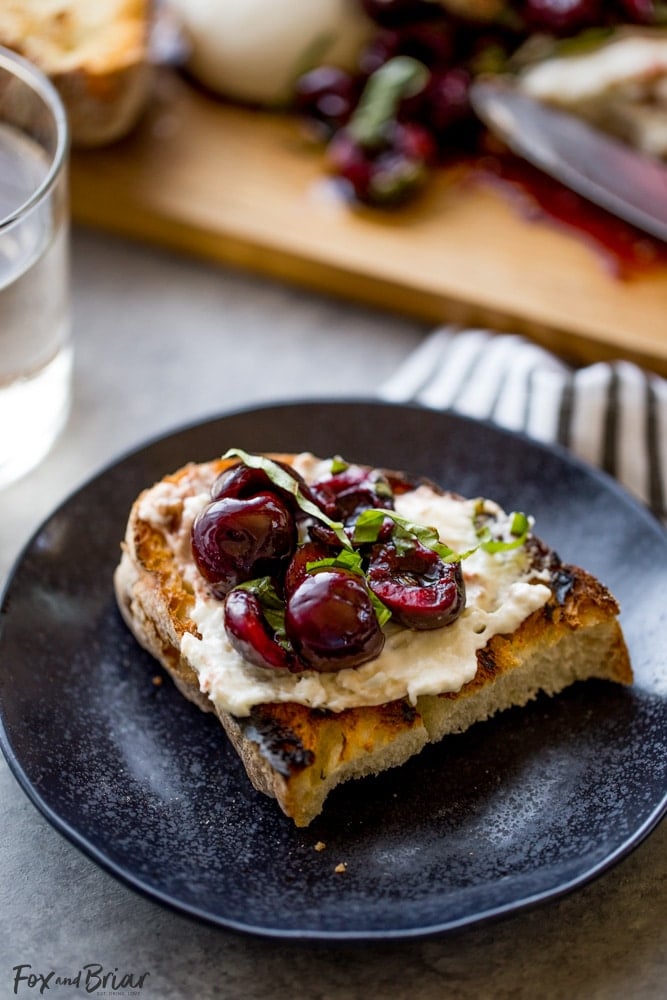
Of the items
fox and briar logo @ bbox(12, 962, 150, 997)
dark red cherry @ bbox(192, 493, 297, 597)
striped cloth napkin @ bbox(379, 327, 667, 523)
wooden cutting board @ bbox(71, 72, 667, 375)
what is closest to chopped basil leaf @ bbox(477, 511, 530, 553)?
dark red cherry @ bbox(192, 493, 297, 597)

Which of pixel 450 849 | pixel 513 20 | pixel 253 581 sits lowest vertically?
pixel 450 849

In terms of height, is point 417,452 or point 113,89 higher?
point 113,89

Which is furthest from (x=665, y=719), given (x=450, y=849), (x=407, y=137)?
(x=407, y=137)

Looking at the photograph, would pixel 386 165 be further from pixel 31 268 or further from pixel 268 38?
pixel 31 268

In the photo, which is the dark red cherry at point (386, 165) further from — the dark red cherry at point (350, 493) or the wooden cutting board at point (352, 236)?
the dark red cherry at point (350, 493)

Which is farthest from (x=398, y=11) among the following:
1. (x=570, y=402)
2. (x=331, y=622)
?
(x=331, y=622)

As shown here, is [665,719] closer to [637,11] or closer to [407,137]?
[407,137]

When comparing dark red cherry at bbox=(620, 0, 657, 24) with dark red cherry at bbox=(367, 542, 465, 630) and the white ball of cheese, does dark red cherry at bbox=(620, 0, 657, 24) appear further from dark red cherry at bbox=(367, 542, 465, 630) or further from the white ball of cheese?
dark red cherry at bbox=(367, 542, 465, 630)
